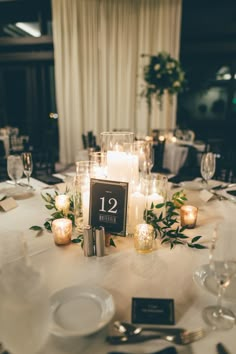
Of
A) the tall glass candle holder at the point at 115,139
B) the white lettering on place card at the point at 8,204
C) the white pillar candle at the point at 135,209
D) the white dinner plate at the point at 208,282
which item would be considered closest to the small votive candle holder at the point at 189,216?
the white pillar candle at the point at 135,209

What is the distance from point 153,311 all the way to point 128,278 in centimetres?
17

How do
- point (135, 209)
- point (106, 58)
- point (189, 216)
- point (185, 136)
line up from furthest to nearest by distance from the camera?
point (106, 58)
point (185, 136)
point (189, 216)
point (135, 209)

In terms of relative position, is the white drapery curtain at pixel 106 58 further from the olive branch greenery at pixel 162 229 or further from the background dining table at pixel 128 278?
the background dining table at pixel 128 278

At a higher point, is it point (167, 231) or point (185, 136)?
point (185, 136)

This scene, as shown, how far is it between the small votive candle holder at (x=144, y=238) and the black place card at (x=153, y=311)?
0.28 metres

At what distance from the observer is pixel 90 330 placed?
0.66m

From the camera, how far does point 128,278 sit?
907mm

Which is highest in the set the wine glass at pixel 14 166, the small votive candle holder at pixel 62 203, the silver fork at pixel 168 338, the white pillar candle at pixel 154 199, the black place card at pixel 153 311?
the wine glass at pixel 14 166

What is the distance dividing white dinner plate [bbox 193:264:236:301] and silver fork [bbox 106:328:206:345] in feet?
0.54

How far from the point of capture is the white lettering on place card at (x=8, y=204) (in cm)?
148

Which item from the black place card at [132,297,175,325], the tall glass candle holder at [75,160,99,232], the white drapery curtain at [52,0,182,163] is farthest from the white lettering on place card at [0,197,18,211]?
the white drapery curtain at [52,0,182,163]

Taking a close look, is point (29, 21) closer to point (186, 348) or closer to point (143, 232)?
point (143, 232)

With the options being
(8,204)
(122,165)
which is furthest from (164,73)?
(8,204)

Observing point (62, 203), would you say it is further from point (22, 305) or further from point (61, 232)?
point (22, 305)
